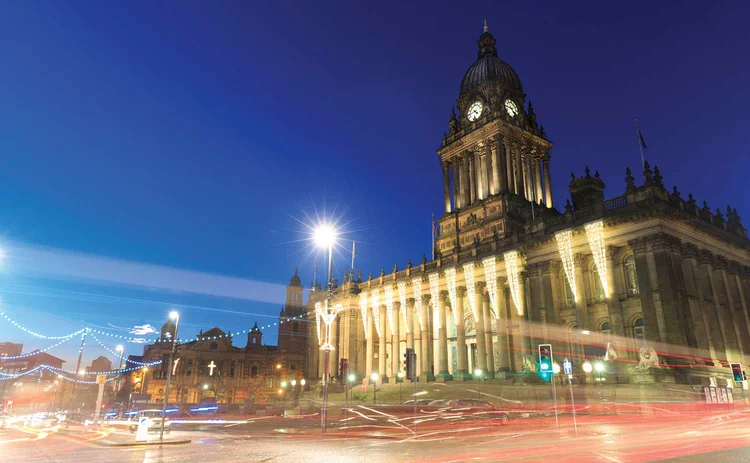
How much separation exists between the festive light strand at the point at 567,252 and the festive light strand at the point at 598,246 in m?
2.02

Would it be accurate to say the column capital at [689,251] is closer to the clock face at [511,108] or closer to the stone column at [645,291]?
the stone column at [645,291]

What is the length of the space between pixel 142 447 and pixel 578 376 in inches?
1265

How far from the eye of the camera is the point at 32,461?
49.6 ft

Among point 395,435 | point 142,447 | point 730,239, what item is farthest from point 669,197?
point 142,447

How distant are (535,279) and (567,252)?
414 centimetres

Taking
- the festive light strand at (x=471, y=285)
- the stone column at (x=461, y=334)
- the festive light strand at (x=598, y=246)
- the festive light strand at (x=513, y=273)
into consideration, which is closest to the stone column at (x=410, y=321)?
the stone column at (x=461, y=334)

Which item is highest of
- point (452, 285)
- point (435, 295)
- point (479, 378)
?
point (452, 285)

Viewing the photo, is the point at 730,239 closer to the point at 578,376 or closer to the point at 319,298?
the point at 578,376

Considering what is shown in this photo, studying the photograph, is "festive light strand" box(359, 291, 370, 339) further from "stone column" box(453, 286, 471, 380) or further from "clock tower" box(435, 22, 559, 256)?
"stone column" box(453, 286, 471, 380)

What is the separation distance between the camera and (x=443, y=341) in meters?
56.3

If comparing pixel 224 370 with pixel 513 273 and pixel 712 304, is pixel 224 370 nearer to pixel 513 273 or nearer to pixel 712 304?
pixel 513 273

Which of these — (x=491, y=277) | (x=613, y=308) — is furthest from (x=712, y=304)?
(x=491, y=277)

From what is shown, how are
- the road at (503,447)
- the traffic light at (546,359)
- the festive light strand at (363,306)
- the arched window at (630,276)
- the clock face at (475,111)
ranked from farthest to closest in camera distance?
1. the clock face at (475,111)
2. the festive light strand at (363,306)
3. the arched window at (630,276)
4. the traffic light at (546,359)
5. the road at (503,447)

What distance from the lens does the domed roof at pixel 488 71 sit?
71812 mm
